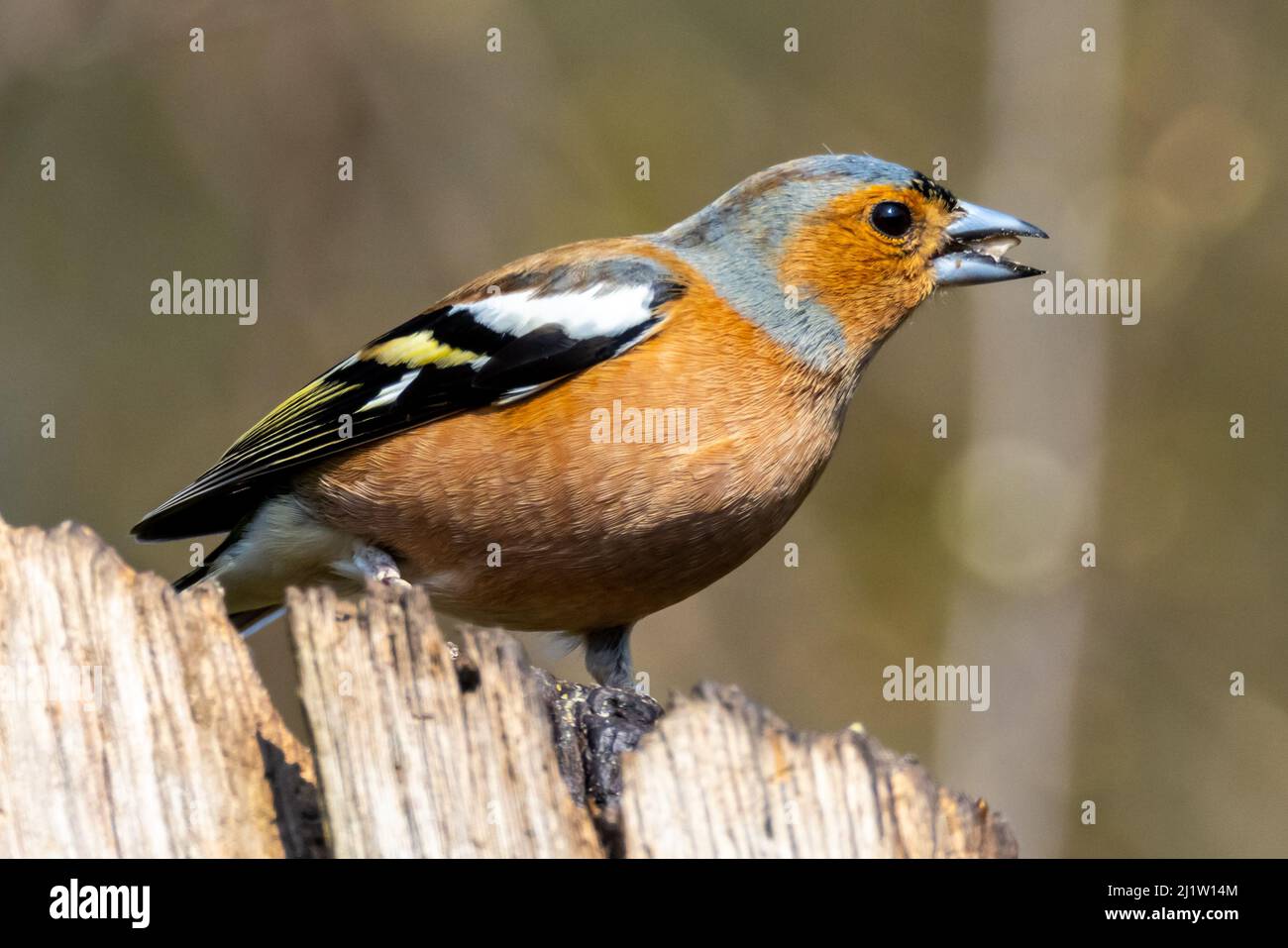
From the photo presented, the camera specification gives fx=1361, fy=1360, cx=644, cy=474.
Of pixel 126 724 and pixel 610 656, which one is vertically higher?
pixel 610 656

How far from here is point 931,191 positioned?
4816 mm

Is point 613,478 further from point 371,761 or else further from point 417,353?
point 371,761

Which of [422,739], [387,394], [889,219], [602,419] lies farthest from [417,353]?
[422,739]

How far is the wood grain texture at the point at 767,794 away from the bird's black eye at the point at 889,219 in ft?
8.13

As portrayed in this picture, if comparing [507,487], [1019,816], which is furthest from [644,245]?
[1019,816]

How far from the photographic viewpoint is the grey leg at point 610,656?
493 cm

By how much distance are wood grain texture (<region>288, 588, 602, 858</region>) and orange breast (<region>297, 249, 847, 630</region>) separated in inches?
47.4

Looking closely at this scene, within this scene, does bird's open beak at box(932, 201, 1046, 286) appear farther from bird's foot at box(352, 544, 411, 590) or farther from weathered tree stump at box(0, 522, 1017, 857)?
weathered tree stump at box(0, 522, 1017, 857)

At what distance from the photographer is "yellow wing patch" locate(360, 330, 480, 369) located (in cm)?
457

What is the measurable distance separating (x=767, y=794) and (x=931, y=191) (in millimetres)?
2819

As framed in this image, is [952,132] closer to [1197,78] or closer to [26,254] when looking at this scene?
[1197,78]

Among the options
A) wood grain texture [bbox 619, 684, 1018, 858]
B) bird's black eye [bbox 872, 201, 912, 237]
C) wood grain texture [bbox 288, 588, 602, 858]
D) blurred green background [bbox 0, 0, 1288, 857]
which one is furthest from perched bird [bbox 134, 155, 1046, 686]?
blurred green background [bbox 0, 0, 1288, 857]

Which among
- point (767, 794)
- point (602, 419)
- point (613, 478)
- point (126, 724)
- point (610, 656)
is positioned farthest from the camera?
point (610, 656)

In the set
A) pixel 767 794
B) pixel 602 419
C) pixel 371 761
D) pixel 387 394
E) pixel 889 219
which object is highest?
pixel 889 219
